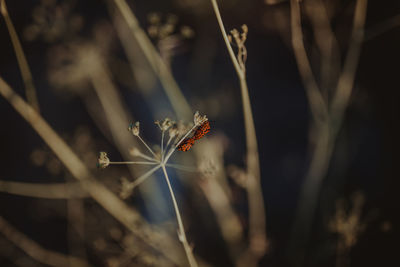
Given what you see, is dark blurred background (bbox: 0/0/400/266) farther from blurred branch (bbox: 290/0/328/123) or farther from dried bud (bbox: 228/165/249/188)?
blurred branch (bbox: 290/0/328/123)

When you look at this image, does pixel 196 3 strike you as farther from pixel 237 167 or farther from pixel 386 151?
pixel 386 151

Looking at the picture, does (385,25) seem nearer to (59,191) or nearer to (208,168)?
(208,168)

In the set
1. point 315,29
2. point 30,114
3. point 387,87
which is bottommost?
point 387,87

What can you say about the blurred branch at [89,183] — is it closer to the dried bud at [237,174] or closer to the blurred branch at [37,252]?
the dried bud at [237,174]

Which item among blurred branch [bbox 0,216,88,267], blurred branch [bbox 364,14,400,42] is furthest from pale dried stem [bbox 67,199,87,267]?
blurred branch [bbox 364,14,400,42]

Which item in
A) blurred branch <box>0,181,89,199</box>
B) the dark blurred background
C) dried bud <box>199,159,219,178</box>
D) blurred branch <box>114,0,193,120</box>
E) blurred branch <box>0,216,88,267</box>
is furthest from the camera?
blurred branch <box>0,216,88,267</box>

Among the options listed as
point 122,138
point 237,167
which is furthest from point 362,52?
point 122,138
